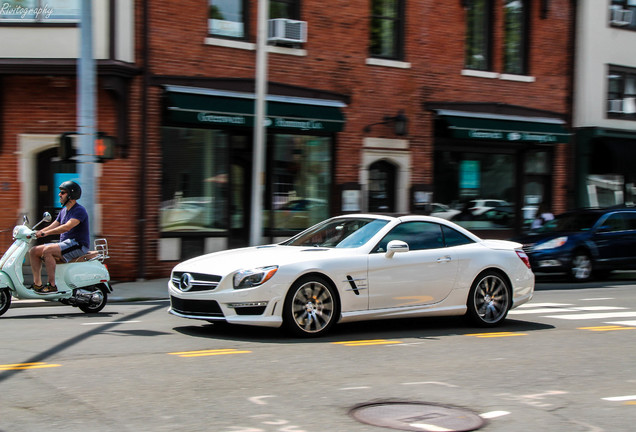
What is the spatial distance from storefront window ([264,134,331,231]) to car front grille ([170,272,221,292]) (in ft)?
31.6

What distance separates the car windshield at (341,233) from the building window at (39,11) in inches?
325

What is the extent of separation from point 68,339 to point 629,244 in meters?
13.9

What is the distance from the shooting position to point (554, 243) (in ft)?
57.6

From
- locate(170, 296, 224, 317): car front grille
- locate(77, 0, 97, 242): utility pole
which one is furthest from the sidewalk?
locate(170, 296, 224, 317): car front grille

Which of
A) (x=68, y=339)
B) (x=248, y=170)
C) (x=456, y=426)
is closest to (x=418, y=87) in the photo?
(x=248, y=170)

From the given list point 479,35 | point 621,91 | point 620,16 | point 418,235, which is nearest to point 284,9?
point 479,35

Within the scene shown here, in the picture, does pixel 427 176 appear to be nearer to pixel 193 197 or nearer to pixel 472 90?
pixel 472 90

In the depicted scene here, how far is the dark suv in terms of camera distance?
1745cm

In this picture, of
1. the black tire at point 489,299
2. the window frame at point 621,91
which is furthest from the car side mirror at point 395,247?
the window frame at point 621,91

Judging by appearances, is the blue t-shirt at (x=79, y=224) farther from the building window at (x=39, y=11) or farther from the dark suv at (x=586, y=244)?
the dark suv at (x=586, y=244)

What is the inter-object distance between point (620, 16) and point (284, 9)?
38.9ft

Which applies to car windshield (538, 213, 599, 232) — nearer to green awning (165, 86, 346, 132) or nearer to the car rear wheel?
the car rear wheel

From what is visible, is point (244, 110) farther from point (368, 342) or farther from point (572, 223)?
point (368, 342)

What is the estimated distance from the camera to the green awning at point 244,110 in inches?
643
